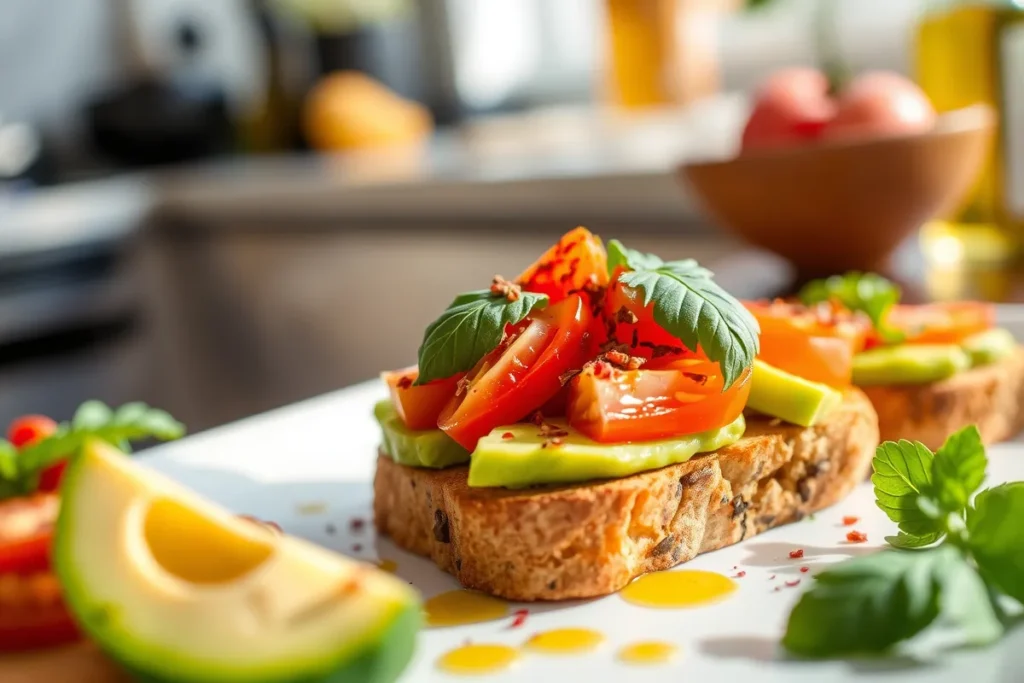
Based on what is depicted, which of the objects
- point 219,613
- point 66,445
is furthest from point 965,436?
point 66,445

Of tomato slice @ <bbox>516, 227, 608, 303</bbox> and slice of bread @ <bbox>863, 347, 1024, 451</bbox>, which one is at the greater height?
tomato slice @ <bbox>516, 227, 608, 303</bbox>

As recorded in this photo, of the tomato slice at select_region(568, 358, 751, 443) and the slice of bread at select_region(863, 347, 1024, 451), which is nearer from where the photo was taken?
the tomato slice at select_region(568, 358, 751, 443)

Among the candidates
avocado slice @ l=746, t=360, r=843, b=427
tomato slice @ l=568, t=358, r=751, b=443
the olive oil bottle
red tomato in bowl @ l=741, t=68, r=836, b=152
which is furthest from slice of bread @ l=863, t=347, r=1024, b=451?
the olive oil bottle

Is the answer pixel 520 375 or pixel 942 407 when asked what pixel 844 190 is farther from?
pixel 520 375

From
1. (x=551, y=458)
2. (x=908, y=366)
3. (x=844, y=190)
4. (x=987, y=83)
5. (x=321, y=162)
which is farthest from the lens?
(x=321, y=162)

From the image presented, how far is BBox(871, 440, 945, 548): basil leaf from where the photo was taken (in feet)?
3.14

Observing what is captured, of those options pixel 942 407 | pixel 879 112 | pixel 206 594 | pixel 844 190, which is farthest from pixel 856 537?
pixel 879 112

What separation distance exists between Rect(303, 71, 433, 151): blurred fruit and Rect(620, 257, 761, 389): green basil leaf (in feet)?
12.2

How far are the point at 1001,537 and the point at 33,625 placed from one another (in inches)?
30.9

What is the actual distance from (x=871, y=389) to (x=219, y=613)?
87 centimetres

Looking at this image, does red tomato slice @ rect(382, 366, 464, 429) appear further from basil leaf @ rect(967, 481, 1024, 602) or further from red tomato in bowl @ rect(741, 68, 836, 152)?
red tomato in bowl @ rect(741, 68, 836, 152)

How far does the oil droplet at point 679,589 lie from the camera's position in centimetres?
98

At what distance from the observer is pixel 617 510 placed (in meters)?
1.02

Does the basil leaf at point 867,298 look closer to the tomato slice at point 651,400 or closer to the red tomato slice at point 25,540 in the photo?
the tomato slice at point 651,400
